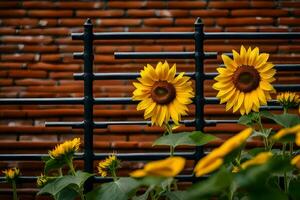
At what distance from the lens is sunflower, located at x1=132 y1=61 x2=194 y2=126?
130cm

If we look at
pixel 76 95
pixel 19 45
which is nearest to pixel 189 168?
pixel 76 95

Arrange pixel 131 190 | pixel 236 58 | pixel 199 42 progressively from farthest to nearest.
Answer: pixel 199 42, pixel 236 58, pixel 131 190

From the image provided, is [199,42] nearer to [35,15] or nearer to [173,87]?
[173,87]

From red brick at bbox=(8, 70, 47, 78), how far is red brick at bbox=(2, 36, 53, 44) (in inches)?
7.3

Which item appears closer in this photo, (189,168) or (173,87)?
(173,87)

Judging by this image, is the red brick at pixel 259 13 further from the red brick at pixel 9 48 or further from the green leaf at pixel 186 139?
the green leaf at pixel 186 139

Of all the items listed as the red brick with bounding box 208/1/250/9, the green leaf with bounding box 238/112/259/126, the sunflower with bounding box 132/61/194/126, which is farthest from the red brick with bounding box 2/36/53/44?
the green leaf with bounding box 238/112/259/126

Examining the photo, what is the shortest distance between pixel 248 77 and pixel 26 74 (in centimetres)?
189

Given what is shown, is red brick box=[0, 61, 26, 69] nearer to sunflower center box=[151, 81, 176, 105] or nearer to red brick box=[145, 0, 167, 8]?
red brick box=[145, 0, 167, 8]

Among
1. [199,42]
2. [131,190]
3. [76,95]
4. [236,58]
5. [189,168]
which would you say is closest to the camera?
[131,190]

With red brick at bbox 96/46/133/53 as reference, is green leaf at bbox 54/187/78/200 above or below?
below

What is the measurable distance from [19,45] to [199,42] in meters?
1.61

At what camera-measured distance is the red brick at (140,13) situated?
9.64 ft

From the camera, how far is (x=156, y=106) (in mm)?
1314
